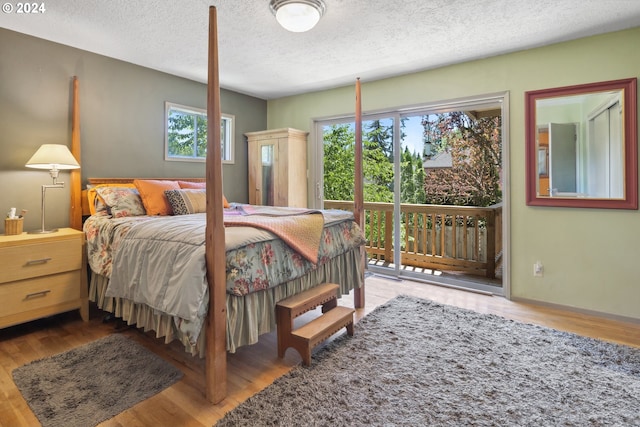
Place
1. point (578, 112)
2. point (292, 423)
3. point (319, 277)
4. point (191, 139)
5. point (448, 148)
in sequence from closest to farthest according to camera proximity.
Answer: point (292, 423)
point (319, 277)
point (578, 112)
point (191, 139)
point (448, 148)

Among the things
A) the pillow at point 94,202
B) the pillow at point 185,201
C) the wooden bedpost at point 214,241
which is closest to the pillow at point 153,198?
the pillow at point 185,201

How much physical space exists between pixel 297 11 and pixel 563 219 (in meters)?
2.83

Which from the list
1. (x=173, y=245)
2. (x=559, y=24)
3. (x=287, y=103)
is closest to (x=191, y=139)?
(x=287, y=103)

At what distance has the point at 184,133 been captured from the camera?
3.98m

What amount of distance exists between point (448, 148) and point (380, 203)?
44.5 inches

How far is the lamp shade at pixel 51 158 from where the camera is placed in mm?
2561

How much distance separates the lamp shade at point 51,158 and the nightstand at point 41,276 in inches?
21.1

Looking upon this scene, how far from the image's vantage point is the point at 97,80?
319 cm

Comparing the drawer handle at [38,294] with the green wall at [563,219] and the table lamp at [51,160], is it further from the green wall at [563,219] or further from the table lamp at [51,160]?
the green wall at [563,219]

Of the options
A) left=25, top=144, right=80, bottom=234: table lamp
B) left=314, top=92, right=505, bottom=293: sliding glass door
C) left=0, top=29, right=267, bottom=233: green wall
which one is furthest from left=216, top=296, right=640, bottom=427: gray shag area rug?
left=0, top=29, right=267, bottom=233: green wall

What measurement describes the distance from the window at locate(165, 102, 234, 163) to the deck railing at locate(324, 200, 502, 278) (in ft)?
6.16

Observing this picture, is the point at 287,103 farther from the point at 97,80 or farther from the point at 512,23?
the point at 512,23

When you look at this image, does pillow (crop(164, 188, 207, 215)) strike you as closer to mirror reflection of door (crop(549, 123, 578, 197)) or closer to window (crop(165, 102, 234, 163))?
window (crop(165, 102, 234, 163))

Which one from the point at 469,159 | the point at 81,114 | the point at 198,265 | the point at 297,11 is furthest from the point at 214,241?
the point at 469,159
